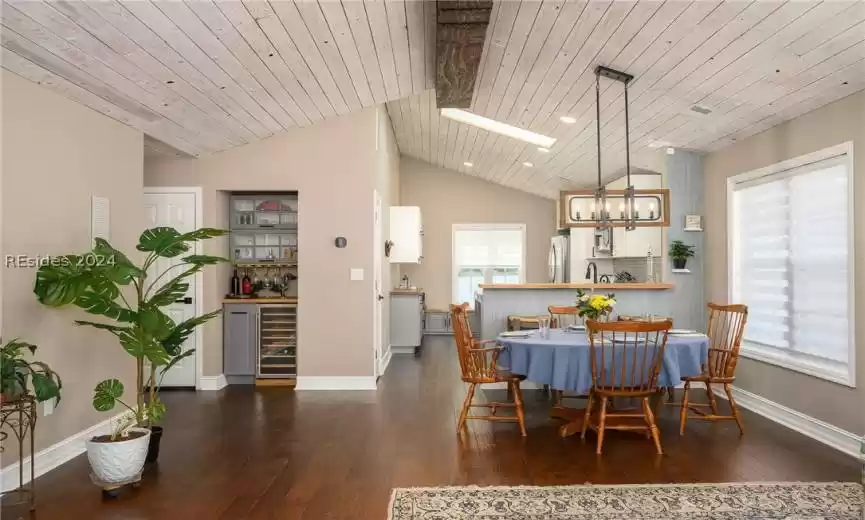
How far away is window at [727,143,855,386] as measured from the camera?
405cm

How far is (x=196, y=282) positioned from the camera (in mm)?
6031

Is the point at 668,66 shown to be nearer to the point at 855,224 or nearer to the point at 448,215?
the point at 855,224

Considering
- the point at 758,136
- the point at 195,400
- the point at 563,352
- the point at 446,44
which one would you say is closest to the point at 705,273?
the point at 758,136

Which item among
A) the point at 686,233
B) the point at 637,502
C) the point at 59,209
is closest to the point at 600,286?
the point at 686,233

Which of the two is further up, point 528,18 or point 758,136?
point 528,18

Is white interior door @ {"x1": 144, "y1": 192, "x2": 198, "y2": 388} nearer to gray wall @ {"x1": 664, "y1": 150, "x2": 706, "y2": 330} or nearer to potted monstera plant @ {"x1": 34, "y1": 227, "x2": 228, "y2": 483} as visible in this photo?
potted monstera plant @ {"x1": 34, "y1": 227, "x2": 228, "y2": 483}

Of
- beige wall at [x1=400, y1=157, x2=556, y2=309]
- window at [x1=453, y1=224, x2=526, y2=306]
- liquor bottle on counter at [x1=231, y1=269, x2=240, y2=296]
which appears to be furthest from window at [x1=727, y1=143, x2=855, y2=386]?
window at [x1=453, y1=224, x2=526, y2=306]

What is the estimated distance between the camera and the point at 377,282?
6.43m

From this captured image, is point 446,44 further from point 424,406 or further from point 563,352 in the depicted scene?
point 424,406

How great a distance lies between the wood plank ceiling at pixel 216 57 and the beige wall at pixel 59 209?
16 centimetres

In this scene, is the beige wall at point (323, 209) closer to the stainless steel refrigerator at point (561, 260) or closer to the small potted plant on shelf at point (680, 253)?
the small potted plant on shelf at point (680, 253)

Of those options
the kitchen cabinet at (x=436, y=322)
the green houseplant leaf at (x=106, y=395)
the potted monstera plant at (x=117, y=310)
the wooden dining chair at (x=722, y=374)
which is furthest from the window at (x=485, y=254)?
the green houseplant leaf at (x=106, y=395)

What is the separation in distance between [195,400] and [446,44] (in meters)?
3.81

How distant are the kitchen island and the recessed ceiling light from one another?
170cm
